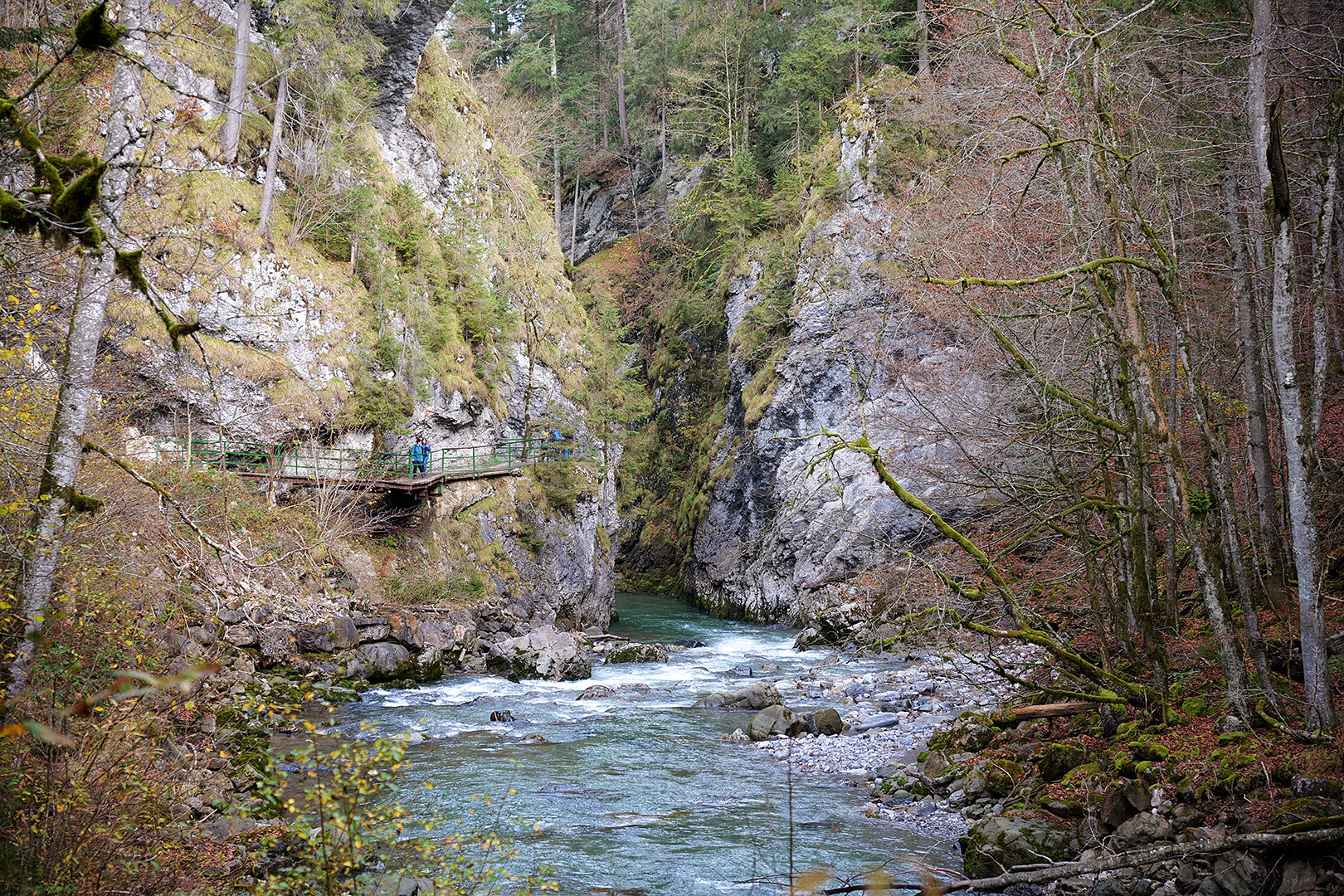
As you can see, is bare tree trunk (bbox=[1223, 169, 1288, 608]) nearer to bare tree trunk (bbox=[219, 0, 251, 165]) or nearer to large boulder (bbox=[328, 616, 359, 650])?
large boulder (bbox=[328, 616, 359, 650])

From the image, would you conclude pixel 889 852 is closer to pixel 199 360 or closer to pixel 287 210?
pixel 199 360

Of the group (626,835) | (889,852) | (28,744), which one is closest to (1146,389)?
(889,852)

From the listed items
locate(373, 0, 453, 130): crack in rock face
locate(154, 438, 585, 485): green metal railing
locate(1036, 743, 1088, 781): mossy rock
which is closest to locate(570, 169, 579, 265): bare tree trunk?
locate(373, 0, 453, 130): crack in rock face

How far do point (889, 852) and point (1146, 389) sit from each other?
536 cm

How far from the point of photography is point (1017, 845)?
292 inches

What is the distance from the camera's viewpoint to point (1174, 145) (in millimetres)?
11172

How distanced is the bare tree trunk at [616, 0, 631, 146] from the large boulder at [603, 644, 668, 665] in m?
36.0

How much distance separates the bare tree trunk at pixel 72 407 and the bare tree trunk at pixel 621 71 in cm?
4453

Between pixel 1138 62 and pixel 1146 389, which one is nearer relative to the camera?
pixel 1146 389

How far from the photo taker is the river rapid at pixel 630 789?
325 inches

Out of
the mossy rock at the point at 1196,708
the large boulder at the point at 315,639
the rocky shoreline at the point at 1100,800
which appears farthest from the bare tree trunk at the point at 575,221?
the mossy rock at the point at 1196,708

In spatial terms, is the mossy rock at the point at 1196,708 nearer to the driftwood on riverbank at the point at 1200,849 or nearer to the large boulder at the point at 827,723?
the driftwood on riverbank at the point at 1200,849

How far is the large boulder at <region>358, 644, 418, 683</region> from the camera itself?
1689cm

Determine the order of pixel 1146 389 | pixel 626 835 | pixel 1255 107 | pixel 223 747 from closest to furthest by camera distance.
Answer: pixel 1255 107, pixel 1146 389, pixel 626 835, pixel 223 747
